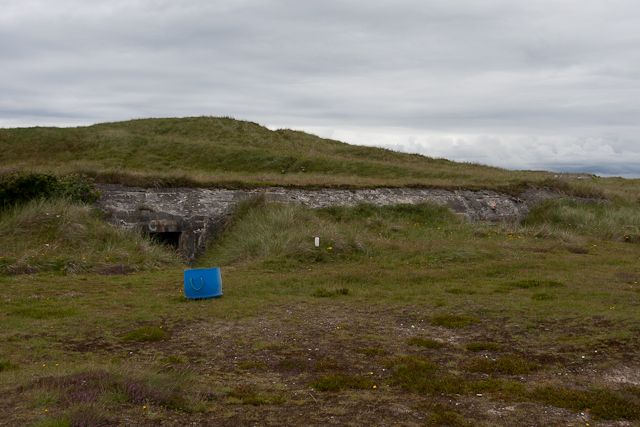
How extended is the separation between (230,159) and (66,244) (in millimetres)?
17590

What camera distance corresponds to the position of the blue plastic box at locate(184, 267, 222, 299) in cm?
1321

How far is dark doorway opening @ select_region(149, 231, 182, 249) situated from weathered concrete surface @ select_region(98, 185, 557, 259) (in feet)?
0.73

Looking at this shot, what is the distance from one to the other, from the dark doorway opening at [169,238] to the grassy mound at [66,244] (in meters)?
1.44

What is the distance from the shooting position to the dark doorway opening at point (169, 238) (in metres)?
Result: 20.2

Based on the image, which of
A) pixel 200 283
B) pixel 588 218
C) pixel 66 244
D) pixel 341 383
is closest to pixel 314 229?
pixel 200 283

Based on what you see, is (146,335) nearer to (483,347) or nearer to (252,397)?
(252,397)

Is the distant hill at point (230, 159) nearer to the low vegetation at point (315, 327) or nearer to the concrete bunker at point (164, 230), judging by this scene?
the concrete bunker at point (164, 230)

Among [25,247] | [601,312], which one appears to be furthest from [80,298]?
[601,312]

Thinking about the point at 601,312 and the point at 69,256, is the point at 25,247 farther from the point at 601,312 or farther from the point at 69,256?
the point at 601,312

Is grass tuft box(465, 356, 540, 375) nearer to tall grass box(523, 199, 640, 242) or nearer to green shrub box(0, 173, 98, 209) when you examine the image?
tall grass box(523, 199, 640, 242)

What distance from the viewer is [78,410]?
6609 millimetres

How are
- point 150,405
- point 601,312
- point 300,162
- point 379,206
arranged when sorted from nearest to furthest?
point 150,405, point 601,312, point 379,206, point 300,162

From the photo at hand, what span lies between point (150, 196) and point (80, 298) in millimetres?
8691

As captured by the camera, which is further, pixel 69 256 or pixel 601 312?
pixel 69 256
